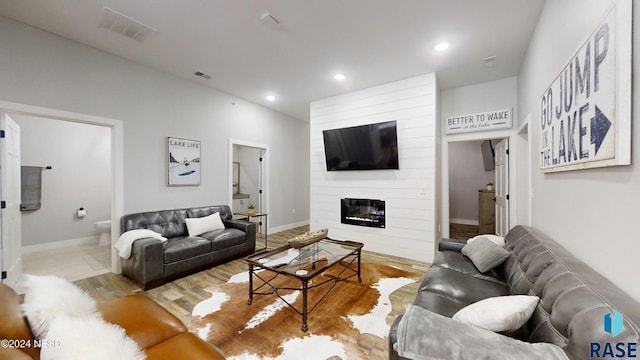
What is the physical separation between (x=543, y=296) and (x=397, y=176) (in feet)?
9.41

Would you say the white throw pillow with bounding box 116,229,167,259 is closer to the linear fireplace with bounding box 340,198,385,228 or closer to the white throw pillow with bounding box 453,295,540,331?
the linear fireplace with bounding box 340,198,385,228

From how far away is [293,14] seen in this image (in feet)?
7.95

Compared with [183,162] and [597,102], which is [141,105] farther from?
[597,102]

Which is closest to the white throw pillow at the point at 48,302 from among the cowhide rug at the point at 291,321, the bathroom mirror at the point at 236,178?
the cowhide rug at the point at 291,321

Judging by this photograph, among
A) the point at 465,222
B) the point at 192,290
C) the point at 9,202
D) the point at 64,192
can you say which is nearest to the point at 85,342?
the point at 192,290

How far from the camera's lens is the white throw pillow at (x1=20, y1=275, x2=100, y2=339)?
1011 mm

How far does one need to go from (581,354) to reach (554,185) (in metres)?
1.59

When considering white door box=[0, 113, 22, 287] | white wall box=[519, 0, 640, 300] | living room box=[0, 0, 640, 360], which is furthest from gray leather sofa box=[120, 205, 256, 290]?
white wall box=[519, 0, 640, 300]

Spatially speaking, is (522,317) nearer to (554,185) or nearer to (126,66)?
(554,185)

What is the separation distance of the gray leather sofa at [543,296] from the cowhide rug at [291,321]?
2.26 ft

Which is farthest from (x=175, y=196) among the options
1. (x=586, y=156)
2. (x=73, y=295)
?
(x=586, y=156)

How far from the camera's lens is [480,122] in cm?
398

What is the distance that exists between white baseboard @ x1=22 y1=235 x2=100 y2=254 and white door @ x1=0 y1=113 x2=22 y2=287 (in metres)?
1.64

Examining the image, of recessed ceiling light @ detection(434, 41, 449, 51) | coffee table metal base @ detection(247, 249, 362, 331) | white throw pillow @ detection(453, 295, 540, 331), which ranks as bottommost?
coffee table metal base @ detection(247, 249, 362, 331)
